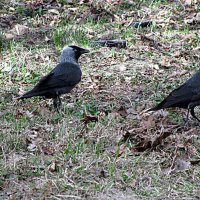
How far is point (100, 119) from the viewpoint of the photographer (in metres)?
7.16

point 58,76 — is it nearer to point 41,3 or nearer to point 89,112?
point 89,112

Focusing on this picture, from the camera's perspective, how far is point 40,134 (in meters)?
6.62

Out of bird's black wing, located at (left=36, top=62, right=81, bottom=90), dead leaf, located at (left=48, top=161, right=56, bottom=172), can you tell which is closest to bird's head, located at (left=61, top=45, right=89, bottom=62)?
bird's black wing, located at (left=36, top=62, right=81, bottom=90)

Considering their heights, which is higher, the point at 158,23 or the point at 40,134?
the point at 40,134

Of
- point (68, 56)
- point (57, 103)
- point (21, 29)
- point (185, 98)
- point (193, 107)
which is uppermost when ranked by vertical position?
point (185, 98)

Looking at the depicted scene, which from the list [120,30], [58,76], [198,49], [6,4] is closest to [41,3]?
[6,4]

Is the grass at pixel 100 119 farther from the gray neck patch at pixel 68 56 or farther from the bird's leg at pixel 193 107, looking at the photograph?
the gray neck patch at pixel 68 56

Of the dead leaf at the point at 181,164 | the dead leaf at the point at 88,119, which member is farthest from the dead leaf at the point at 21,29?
the dead leaf at the point at 181,164

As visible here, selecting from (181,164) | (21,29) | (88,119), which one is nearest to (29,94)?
(88,119)

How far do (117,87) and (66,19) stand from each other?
12.3 ft

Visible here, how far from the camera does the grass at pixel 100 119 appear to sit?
17.6 ft

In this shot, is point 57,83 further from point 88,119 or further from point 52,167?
point 52,167

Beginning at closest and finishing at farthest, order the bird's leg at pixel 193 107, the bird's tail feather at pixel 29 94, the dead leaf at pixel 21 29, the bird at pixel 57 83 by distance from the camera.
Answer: the bird's leg at pixel 193 107
the bird's tail feather at pixel 29 94
the bird at pixel 57 83
the dead leaf at pixel 21 29

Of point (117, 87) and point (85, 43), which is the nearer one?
point (117, 87)
